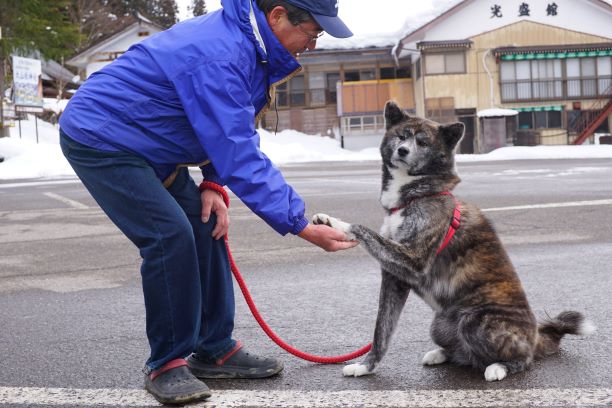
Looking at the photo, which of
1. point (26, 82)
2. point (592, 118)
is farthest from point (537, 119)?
point (26, 82)

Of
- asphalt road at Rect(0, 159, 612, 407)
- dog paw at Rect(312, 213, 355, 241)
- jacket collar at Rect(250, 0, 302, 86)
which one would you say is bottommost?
asphalt road at Rect(0, 159, 612, 407)

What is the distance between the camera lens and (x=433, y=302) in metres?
3.77

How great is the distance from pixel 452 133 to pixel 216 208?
130cm

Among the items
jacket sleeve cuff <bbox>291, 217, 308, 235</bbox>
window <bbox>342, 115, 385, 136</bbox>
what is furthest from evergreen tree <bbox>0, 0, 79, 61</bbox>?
jacket sleeve cuff <bbox>291, 217, 308, 235</bbox>

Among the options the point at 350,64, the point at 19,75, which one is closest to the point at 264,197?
the point at 19,75

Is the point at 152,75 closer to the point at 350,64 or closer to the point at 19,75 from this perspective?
the point at 19,75

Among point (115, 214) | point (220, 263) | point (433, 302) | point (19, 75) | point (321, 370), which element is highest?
point (19, 75)

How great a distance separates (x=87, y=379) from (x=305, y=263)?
358cm

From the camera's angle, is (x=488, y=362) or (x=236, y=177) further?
(x=488, y=362)

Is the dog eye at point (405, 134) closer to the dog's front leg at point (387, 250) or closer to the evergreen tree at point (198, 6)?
the dog's front leg at point (387, 250)

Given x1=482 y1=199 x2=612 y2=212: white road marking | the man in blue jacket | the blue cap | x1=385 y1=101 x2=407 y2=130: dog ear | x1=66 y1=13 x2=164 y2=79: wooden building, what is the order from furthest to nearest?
x1=66 y1=13 x2=164 y2=79: wooden building → x1=482 y1=199 x2=612 y2=212: white road marking → x1=385 y1=101 x2=407 y2=130: dog ear → the blue cap → the man in blue jacket

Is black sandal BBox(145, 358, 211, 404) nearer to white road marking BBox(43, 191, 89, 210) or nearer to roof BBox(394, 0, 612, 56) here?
white road marking BBox(43, 191, 89, 210)

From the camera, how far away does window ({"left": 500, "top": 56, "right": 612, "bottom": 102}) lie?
40.2 meters

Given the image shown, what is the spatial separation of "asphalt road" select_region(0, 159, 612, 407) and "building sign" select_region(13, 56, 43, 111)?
900 inches
